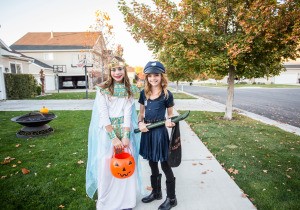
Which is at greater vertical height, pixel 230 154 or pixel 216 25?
pixel 216 25

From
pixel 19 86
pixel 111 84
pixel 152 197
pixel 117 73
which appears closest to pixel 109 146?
pixel 111 84

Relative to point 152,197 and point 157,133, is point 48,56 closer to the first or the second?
point 152,197

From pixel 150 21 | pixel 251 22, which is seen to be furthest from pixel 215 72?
pixel 150 21

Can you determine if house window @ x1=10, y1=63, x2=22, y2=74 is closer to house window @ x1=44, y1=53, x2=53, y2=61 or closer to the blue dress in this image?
house window @ x1=44, y1=53, x2=53, y2=61

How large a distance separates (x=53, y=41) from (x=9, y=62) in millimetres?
17747

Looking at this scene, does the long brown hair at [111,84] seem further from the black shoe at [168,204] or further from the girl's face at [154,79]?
the black shoe at [168,204]

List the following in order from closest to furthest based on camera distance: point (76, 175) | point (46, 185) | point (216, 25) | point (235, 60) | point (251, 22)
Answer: point (46, 185) < point (76, 175) < point (251, 22) < point (235, 60) < point (216, 25)

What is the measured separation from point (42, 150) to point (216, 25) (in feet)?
23.6

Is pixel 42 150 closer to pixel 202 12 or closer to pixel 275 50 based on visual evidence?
pixel 202 12

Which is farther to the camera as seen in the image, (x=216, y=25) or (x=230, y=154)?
(x=216, y=25)

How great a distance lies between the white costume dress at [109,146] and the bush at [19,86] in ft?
60.9

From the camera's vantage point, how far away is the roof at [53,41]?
3497 cm

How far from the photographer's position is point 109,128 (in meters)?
2.80

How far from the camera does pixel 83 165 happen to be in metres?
4.73
